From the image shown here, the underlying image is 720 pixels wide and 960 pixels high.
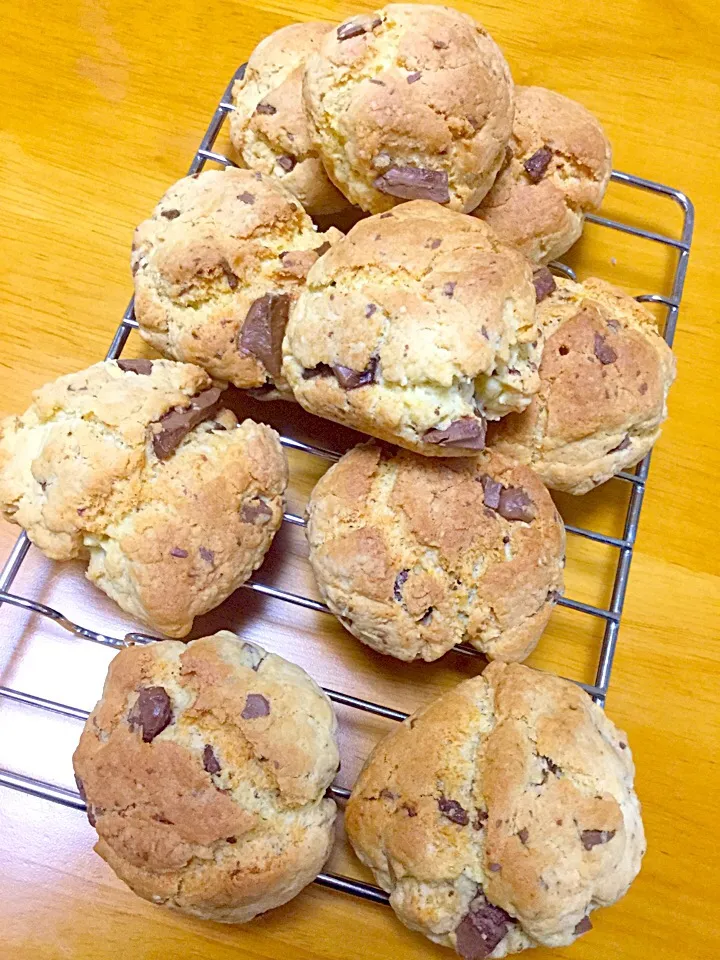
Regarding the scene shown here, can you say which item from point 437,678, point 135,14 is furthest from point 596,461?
point 135,14

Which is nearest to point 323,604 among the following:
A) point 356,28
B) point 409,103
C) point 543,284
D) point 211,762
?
point 211,762

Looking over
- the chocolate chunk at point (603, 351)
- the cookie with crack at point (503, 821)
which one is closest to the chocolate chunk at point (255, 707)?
the cookie with crack at point (503, 821)

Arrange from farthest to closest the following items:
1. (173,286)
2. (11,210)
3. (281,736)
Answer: (11,210), (173,286), (281,736)

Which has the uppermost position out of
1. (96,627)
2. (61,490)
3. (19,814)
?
(61,490)

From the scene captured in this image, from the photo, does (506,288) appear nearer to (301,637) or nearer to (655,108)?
(301,637)

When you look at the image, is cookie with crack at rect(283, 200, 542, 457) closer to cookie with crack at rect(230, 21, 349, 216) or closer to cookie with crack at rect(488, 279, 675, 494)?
cookie with crack at rect(488, 279, 675, 494)

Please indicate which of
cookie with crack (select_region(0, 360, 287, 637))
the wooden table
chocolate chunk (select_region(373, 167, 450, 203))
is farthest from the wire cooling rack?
chocolate chunk (select_region(373, 167, 450, 203))
